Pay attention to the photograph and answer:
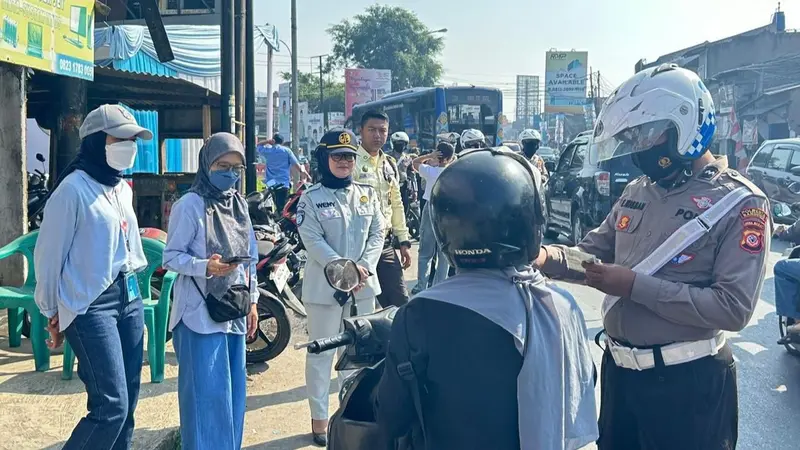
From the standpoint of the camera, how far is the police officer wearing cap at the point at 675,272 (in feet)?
7.25

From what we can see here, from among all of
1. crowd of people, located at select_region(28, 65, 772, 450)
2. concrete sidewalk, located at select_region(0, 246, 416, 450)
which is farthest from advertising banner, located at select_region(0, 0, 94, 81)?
crowd of people, located at select_region(28, 65, 772, 450)

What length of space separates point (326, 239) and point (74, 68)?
10.5ft

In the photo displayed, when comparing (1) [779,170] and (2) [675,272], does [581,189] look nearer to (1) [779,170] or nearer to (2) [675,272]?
(1) [779,170]

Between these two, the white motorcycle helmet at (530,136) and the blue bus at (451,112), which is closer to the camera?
the white motorcycle helmet at (530,136)

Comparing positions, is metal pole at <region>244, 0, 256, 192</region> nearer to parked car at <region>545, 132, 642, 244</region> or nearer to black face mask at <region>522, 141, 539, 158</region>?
black face mask at <region>522, 141, 539, 158</region>

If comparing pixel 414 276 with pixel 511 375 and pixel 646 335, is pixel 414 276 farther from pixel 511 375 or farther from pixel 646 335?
pixel 511 375

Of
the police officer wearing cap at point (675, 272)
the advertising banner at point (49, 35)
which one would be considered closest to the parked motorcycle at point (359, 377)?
the police officer wearing cap at point (675, 272)

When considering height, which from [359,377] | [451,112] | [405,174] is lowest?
[359,377]

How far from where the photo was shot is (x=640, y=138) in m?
2.41

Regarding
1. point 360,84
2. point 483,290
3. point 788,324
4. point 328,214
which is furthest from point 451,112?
point 483,290

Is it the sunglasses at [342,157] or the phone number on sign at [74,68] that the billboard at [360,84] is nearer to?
the phone number on sign at [74,68]

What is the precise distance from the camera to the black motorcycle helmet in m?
1.67

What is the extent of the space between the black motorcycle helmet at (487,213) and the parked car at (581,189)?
22.3 ft

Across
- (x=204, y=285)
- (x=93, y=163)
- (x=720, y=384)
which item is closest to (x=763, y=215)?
(x=720, y=384)
